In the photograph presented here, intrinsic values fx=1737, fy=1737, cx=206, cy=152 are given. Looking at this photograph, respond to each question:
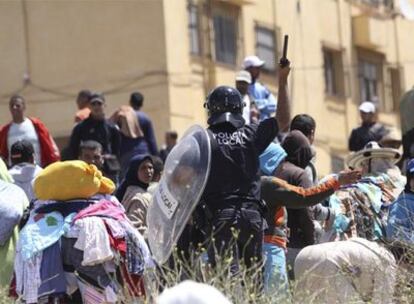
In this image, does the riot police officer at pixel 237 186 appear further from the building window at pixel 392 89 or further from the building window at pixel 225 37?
the building window at pixel 392 89

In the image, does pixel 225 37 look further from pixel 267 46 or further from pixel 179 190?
pixel 179 190

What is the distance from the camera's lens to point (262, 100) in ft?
66.1

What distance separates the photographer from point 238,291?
37.1 feet

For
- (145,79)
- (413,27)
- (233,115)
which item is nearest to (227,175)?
(233,115)

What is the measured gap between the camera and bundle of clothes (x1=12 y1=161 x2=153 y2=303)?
12.7 metres

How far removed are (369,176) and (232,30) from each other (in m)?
21.4

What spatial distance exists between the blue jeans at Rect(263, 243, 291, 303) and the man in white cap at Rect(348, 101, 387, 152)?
6.68m

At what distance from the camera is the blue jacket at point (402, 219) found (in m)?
13.3

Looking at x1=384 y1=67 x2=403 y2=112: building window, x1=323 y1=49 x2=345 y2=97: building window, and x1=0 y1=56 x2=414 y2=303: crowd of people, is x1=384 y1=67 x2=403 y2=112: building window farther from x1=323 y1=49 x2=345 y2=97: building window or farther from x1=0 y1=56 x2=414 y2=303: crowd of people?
x1=0 y1=56 x2=414 y2=303: crowd of people

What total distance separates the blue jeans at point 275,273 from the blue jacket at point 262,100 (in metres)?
6.37

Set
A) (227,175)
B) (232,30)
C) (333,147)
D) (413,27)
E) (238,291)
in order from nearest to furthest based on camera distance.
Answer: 1. (238,291)
2. (227,175)
3. (232,30)
4. (333,147)
5. (413,27)

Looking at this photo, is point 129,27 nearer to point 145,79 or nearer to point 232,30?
point 145,79

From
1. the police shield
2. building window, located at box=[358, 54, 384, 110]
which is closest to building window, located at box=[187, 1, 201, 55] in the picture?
building window, located at box=[358, 54, 384, 110]

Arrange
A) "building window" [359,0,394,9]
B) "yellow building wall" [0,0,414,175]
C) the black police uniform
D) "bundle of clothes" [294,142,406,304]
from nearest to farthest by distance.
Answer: "bundle of clothes" [294,142,406,304], the black police uniform, "yellow building wall" [0,0,414,175], "building window" [359,0,394,9]
